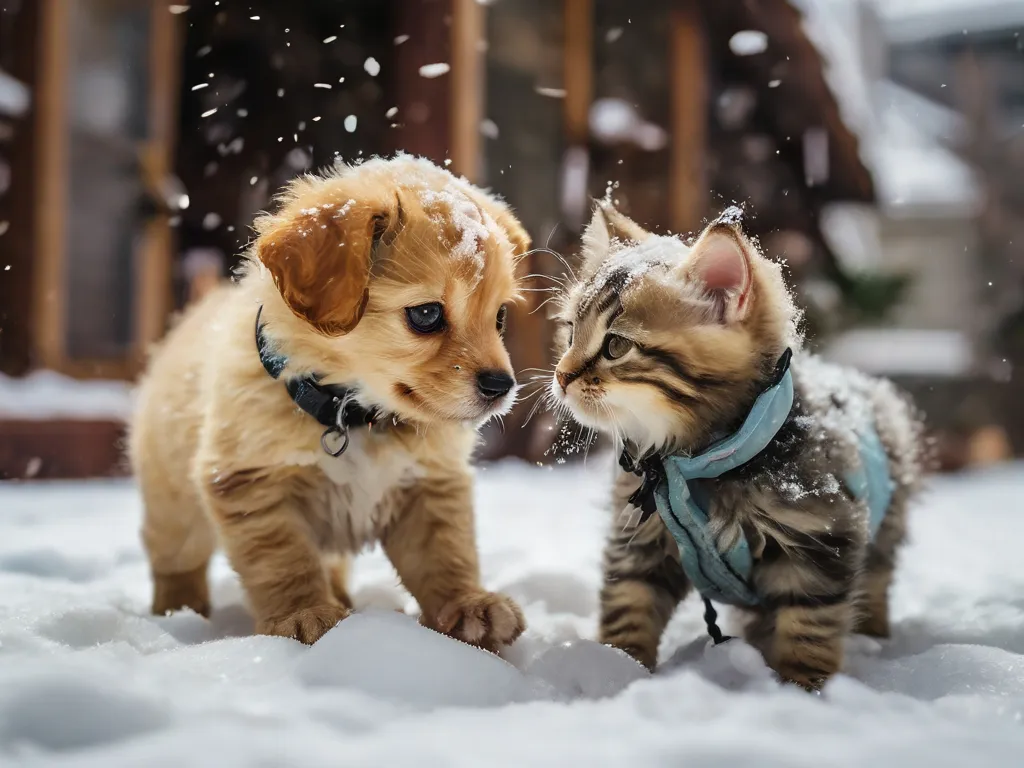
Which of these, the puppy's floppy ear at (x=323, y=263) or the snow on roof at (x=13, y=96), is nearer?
the puppy's floppy ear at (x=323, y=263)

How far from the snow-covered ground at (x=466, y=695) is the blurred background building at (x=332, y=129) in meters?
0.91

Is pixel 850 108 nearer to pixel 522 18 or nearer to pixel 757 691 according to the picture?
pixel 522 18

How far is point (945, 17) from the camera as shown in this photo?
1297 centimetres

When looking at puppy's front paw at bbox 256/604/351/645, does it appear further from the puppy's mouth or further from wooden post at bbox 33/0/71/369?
wooden post at bbox 33/0/71/369

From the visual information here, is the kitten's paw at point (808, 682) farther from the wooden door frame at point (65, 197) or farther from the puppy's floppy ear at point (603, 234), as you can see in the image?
the wooden door frame at point (65, 197)

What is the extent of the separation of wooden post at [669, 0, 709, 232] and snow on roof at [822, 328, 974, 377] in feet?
19.6

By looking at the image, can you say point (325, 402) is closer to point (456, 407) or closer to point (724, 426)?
point (456, 407)

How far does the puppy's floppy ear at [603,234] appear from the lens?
217 cm

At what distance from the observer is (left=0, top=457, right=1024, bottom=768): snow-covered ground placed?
121 cm

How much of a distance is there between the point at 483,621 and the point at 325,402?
612 millimetres

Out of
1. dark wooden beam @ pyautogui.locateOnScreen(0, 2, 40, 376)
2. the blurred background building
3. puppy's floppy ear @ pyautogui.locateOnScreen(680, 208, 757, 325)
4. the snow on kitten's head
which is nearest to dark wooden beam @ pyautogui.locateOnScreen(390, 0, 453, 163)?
the blurred background building

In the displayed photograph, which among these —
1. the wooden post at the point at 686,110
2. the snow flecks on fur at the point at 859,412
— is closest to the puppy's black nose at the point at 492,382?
the snow flecks on fur at the point at 859,412

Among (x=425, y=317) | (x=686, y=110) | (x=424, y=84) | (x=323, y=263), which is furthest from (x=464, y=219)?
(x=686, y=110)

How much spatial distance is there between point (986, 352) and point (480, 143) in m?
11.3
